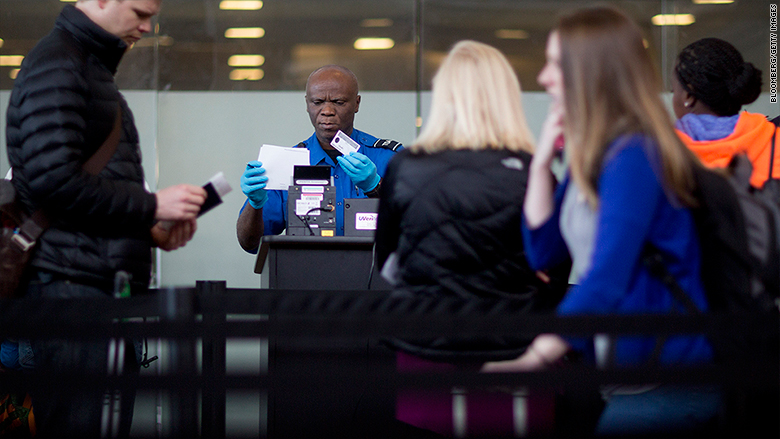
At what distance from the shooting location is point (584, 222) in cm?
130

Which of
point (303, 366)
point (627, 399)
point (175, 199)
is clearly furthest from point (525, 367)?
point (303, 366)

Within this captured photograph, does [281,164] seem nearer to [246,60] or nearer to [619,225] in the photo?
[619,225]

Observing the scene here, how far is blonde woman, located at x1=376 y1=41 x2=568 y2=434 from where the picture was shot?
161 centimetres

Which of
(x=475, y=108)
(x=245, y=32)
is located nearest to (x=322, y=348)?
(x=475, y=108)

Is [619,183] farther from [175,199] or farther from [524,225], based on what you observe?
[175,199]

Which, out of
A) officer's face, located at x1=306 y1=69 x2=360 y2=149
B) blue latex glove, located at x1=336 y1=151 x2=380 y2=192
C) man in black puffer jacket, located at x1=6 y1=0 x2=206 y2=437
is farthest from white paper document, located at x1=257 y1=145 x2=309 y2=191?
man in black puffer jacket, located at x1=6 y1=0 x2=206 y2=437

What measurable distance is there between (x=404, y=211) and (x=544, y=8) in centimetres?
452

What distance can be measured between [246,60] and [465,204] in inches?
172

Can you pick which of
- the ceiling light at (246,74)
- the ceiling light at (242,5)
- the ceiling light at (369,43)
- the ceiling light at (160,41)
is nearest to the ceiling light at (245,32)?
the ceiling light at (242,5)

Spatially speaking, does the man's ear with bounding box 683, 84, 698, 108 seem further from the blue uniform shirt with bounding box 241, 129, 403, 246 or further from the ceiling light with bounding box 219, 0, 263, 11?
the ceiling light with bounding box 219, 0, 263, 11

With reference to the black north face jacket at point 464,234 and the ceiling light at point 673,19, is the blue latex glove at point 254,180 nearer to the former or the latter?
the black north face jacket at point 464,234

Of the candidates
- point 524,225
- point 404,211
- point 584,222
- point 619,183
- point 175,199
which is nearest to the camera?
point 619,183

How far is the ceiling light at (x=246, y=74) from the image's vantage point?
5621mm

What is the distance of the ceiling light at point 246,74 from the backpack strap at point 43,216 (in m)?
3.97
